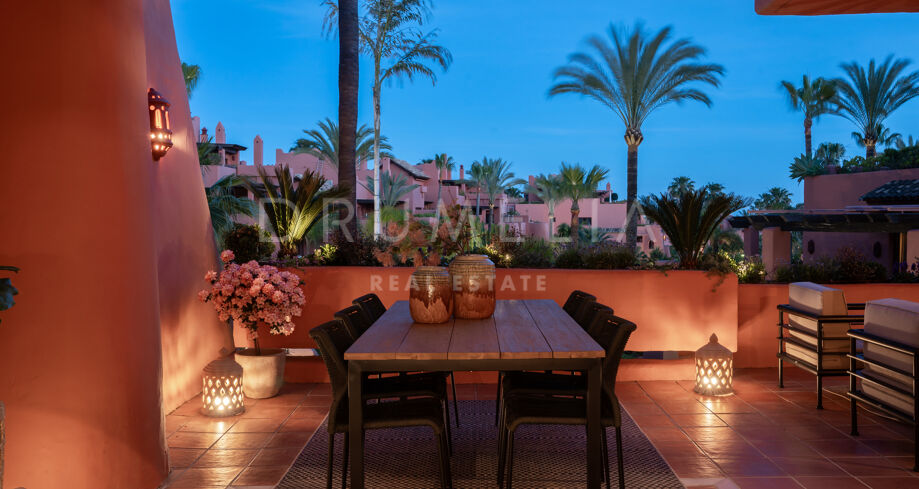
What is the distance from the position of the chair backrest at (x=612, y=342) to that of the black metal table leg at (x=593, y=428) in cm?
18

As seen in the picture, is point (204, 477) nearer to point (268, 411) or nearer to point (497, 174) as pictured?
point (268, 411)

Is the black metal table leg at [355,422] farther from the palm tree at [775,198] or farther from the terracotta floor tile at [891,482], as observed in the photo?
the palm tree at [775,198]

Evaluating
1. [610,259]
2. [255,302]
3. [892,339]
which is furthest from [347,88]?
[892,339]

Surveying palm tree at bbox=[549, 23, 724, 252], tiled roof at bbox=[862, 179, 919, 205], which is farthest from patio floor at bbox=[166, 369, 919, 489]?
tiled roof at bbox=[862, 179, 919, 205]

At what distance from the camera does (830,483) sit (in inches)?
124

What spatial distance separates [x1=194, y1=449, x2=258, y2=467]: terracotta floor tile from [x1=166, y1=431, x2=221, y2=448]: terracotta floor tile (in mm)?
170

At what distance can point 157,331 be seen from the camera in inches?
125

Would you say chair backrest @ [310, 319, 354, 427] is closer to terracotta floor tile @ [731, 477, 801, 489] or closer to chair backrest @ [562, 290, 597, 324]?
chair backrest @ [562, 290, 597, 324]

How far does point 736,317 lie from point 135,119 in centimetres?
505

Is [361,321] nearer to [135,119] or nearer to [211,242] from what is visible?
[135,119]

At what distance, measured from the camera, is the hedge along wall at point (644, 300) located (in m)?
5.43

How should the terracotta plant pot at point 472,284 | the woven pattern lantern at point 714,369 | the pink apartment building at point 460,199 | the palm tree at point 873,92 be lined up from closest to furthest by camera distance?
the terracotta plant pot at point 472,284
the woven pattern lantern at point 714,369
the palm tree at point 873,92
the pink apartment building at point 460,199

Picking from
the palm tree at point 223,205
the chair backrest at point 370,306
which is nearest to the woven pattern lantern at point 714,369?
the chair backrest at point 370,306

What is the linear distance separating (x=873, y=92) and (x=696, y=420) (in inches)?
831
